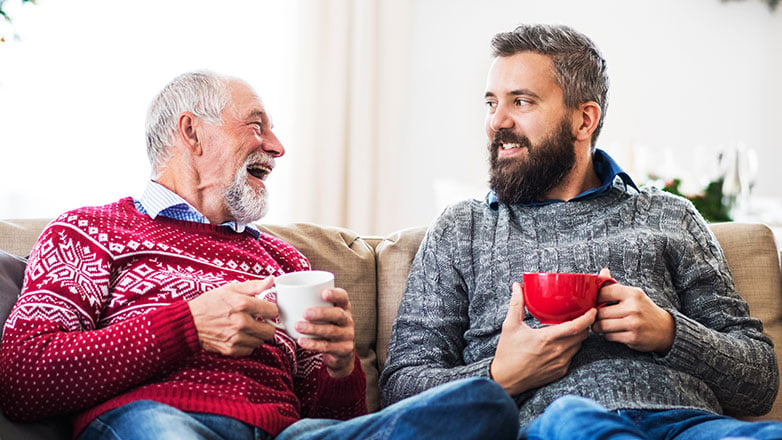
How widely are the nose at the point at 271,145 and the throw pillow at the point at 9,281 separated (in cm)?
55

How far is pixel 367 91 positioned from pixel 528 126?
2.20 m

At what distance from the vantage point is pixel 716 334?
155cm

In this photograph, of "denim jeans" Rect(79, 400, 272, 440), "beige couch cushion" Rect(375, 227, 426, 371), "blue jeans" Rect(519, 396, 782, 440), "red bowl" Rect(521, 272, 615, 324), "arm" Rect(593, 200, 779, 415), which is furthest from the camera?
"beige couch cushion" Rect(375, 227, 426, 371)

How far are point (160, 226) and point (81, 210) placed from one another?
15cm

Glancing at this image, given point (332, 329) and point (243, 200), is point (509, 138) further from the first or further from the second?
point (332, 329)

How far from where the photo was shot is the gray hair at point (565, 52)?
5.97 ft

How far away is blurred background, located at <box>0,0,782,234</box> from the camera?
331cm

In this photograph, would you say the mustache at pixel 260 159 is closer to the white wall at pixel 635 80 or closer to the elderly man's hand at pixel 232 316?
the elderly man's hand at pixel 232 316

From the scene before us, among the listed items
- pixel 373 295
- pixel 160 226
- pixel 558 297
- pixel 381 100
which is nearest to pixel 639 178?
pixel 381 100

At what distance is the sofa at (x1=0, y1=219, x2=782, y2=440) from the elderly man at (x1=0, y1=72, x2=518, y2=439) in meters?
0.27

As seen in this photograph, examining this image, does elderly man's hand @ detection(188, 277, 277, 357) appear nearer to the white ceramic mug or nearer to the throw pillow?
the white ceramic mug

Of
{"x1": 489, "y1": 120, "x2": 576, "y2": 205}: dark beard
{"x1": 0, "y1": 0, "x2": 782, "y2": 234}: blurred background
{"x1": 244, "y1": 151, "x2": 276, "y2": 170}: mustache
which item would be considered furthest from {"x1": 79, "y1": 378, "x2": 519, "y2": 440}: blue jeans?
{"x1": 0, "y1": 0, "x2": 782, "y2": 234}: blurred background

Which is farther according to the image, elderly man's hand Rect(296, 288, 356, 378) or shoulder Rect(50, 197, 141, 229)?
shoulder Rect(50, 197, 141, 229)

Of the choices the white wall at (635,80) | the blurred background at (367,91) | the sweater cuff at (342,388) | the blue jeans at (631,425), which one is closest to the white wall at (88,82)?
the blurred background at (367,91)
